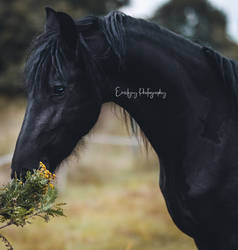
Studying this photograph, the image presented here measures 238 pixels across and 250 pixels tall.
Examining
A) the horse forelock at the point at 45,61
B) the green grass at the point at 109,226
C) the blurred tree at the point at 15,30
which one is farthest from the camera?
the blurred tree at the point at 15,30

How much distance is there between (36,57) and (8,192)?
0.78 meters

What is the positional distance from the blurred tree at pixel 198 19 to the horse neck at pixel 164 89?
19.9 meters

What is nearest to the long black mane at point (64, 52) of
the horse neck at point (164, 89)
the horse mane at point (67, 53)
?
the horse mane at point (67, 53)

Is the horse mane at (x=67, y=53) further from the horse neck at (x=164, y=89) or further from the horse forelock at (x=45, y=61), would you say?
the horse neck at (x=164, y=89)

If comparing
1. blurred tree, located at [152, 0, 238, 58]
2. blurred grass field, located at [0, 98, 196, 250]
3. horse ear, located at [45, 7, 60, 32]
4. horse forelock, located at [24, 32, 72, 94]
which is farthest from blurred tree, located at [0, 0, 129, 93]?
horse forelock, located at [24, 32, 72, 94]

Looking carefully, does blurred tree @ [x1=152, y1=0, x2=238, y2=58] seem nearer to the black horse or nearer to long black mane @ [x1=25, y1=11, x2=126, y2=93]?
the black horse

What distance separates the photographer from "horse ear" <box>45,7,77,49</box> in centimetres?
204

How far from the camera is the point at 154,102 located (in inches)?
90.3

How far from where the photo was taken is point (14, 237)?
16.8 feet

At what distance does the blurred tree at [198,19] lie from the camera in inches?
864

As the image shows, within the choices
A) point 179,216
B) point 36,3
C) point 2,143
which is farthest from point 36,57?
point 36,3

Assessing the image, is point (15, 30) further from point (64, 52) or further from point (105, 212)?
point (64, 52)

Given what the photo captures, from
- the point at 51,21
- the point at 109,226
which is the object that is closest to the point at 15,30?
the point at 109,226

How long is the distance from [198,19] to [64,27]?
76.4 ft
